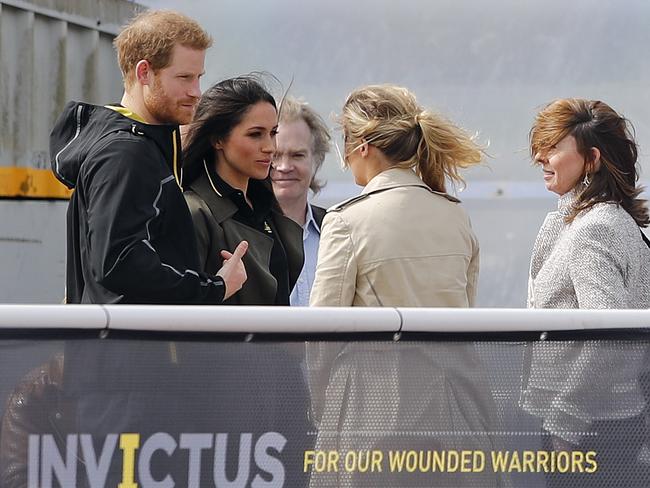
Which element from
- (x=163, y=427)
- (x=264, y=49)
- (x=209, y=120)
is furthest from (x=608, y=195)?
(x=264, y=49)

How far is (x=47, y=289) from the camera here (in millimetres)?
4805

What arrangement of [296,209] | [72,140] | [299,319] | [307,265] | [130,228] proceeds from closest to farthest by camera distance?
[299,319], [130,228], [72,140], [307,265], [296,209]

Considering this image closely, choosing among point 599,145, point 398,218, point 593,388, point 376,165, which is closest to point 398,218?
point 398,218

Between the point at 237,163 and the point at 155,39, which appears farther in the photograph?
the point at 237,163

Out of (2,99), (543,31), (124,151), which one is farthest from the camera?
(2,99)

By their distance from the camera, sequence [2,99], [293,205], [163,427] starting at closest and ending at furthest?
[163,427]
[293,205]
[2,99]

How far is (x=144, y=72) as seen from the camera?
2.18m

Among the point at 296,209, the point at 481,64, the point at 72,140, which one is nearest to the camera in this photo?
the point at 72,140

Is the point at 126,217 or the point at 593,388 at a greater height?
the point at 126,217

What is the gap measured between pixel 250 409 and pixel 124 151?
67 cm

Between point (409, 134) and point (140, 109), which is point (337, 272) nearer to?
point (409, 134)

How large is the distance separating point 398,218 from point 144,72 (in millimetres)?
573

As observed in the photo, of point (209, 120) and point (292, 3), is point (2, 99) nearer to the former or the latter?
point (292, 3)

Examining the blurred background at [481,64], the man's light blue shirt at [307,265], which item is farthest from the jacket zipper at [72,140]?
the blurred background at [481,64]
